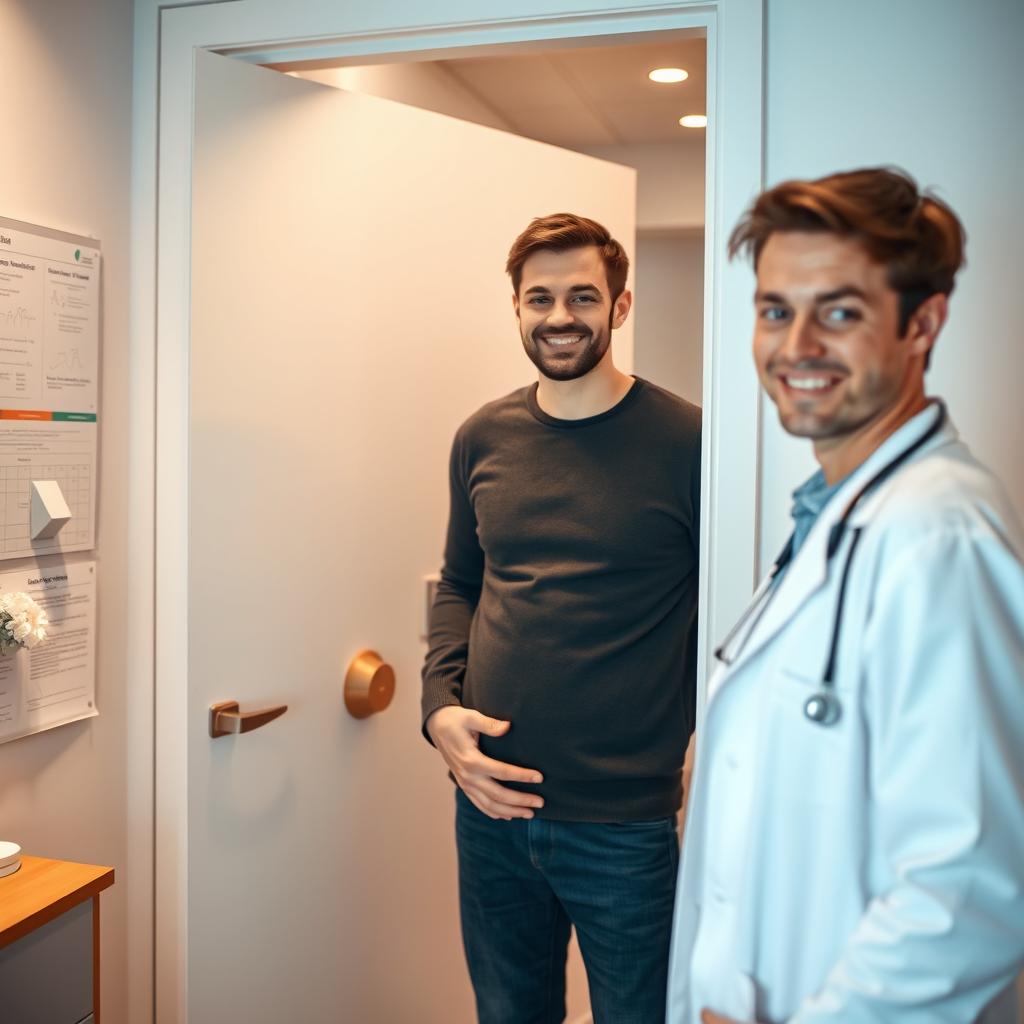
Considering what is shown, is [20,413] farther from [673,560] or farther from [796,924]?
[796,924]

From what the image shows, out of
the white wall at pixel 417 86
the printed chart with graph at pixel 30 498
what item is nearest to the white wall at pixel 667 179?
the white wall at pixel 417 86

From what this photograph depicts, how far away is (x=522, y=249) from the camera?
179 cm

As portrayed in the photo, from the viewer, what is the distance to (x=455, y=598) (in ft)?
6.61

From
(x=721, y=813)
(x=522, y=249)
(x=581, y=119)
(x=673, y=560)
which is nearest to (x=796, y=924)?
(x=721, y=813)

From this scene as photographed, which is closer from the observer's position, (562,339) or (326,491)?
(562,339)

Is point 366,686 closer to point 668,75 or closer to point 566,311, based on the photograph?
point 566,311

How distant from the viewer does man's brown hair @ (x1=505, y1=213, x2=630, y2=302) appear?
5.76ft

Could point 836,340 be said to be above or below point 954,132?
below

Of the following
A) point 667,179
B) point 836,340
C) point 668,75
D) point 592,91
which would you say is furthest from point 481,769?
point 667,179

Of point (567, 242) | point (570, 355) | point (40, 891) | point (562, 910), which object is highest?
point (567, 242)

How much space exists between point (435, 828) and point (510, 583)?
87 centimetres

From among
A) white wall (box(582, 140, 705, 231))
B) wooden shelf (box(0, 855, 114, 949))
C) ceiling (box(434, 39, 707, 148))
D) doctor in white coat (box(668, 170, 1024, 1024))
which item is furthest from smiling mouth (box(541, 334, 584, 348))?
white wall (box(582, 140, 705, 231))

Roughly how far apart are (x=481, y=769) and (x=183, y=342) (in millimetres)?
878

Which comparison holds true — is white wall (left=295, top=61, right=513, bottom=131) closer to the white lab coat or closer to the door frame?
the door frame
